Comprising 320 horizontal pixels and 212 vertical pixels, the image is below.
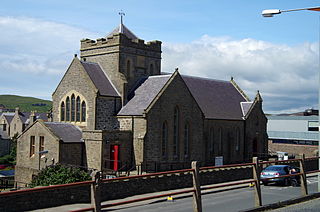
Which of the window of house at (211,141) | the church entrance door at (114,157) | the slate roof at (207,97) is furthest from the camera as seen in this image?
the window of house at (211,141)

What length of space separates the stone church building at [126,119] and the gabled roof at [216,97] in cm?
17

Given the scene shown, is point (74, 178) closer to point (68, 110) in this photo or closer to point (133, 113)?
point (133, 113)

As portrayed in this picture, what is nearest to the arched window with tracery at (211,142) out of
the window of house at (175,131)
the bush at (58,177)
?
the window of house at (175,131)

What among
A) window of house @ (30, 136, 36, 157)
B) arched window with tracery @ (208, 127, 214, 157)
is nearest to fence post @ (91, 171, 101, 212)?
window of house @ (30, 136, 36, 157)

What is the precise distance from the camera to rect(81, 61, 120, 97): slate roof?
3991 cm

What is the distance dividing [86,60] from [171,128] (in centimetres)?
1368

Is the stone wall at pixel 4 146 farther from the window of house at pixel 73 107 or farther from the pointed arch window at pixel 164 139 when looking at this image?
the pointed arch window at pixel 164 139

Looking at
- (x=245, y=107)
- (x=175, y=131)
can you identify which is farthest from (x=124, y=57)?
(x=245, y=107)

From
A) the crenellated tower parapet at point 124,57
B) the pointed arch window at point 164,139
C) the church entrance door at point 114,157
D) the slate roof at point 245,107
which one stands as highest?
the crenellated tower parapet at point 124,57

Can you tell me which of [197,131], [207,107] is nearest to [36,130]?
[197,131]

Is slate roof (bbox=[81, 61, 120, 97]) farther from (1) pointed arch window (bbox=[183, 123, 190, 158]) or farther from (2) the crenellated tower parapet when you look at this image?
(1) pointed arch window (bbox=[183, 123, 190, 158])

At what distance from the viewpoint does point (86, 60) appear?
45.4m

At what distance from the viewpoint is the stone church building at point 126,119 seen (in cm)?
3591

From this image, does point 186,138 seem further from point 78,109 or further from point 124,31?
point 124,31
